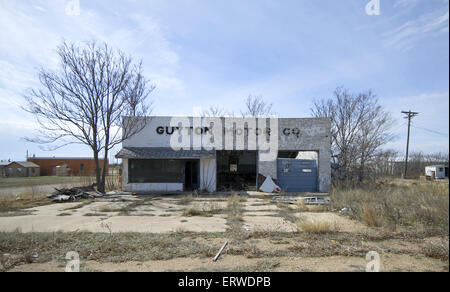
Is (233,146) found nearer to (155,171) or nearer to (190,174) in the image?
(190,174)

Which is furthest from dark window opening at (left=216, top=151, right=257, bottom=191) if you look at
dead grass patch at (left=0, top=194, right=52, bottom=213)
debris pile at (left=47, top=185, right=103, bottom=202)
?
dead grass patch at (left=0, top=194, right=52, bottom=213)

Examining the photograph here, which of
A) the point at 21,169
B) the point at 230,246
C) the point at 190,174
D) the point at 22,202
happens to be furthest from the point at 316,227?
the point at 21,169

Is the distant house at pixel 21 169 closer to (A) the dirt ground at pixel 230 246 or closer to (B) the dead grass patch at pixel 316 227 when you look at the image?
(A) the dirt ground at pixel 230 246

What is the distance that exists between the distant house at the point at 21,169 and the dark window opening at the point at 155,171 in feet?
111

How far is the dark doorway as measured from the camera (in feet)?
65.4

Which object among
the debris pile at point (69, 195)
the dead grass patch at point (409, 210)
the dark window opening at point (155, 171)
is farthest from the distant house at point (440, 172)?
the debris pile at point (69, 195)

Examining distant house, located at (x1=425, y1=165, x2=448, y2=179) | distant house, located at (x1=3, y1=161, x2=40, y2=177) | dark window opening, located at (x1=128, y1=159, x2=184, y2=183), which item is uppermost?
distant house, located at (x1=425, y1=165, x2=448, y2=179)

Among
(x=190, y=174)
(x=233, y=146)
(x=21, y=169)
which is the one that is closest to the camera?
(x=233, y=146)

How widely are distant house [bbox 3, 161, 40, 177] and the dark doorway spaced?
35.7 meters

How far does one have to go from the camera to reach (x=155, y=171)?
1875 centimetres

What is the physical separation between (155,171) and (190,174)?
9.09 feet

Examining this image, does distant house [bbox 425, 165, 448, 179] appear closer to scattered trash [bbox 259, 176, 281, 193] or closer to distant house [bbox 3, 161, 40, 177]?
scattered trash [bbox 259, 176, 281, 193]
